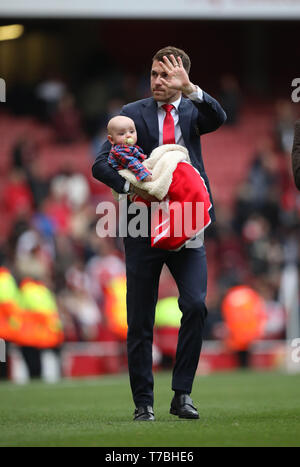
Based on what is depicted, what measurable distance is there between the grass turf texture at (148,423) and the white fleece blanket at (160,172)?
4.56ft

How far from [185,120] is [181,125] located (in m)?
0.04

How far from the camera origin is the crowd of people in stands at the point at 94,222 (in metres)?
15.5

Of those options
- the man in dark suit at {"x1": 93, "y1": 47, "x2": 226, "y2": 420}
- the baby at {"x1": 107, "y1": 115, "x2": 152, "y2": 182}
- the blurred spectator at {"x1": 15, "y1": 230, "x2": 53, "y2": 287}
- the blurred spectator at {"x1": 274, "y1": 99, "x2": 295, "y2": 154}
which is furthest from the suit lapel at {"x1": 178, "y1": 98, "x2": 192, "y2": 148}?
the blurred spectator at {"x1": 274, "y1": 99, "x2": 295, "y2": 154}

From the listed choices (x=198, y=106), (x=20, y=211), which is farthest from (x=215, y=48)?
(x=198, y=106)

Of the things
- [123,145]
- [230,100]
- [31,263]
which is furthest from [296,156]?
[230,100]

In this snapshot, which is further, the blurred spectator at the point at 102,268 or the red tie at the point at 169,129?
the blurred spectator at the point at 102,268

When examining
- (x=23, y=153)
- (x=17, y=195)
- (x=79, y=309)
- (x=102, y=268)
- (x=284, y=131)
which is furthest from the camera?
(x=284, y=131)

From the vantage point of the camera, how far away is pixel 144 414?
6629 millimetres

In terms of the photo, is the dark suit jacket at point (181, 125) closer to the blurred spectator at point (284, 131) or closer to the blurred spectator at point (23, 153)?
the blurred spectator at point (23, 153)

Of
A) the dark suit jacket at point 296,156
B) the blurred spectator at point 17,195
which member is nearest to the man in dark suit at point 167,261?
the dark suit jacket at point 296,156

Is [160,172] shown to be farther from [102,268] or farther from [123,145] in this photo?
[102,268]

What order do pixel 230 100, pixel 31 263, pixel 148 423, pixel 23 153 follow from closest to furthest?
pixel 148 423
pixel 31 263
pixel 23 153
pixel 230 100

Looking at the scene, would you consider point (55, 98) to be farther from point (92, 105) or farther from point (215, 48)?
point (215, 48)
